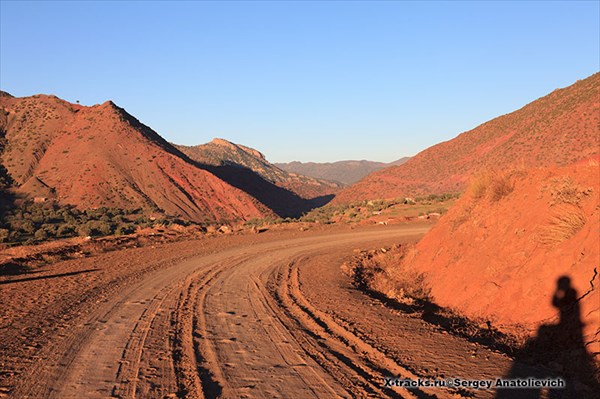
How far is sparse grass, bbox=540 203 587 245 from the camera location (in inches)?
316

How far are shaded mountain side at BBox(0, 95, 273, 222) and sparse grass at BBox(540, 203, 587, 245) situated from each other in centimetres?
4681

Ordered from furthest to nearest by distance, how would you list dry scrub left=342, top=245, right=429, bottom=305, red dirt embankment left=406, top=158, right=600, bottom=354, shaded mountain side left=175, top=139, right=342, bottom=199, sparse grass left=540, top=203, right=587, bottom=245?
shaded mountain side left=175, top=139, right=342, bottom=199 < dry scrub left=342, top=245, right=429, bottom=305 < sparse grass left=540, top=203, right=587, bottom=245 < red dirt embankment left=406, top=158, right=600, bottom=354

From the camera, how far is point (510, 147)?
208ft

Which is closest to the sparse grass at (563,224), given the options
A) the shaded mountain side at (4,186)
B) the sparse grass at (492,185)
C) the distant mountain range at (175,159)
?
the sparse grass at (492,185)

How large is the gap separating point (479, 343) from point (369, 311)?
108 inches

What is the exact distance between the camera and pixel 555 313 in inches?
273

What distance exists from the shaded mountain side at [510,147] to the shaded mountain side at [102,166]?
2583 cm

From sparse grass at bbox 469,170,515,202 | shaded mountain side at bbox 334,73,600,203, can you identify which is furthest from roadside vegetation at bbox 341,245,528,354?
shaded mountain side at bbox 334,73,600,203

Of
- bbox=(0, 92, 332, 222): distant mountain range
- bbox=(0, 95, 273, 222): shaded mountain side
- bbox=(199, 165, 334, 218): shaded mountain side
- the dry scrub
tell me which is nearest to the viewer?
the dry scrub

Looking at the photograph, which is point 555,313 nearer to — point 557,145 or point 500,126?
point 557,145

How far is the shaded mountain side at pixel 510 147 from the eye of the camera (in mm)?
53906

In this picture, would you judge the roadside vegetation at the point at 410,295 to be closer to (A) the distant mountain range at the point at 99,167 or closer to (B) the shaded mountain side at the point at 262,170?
(A) the distant mountain range at the point at 99,167

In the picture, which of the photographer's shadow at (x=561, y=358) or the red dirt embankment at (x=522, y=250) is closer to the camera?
the photographer's shadow at (x=561, y=358)

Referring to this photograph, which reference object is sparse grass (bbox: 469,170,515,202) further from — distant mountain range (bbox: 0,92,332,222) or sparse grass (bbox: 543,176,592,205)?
distant mountain range (bbox: 0,92,332,222)
